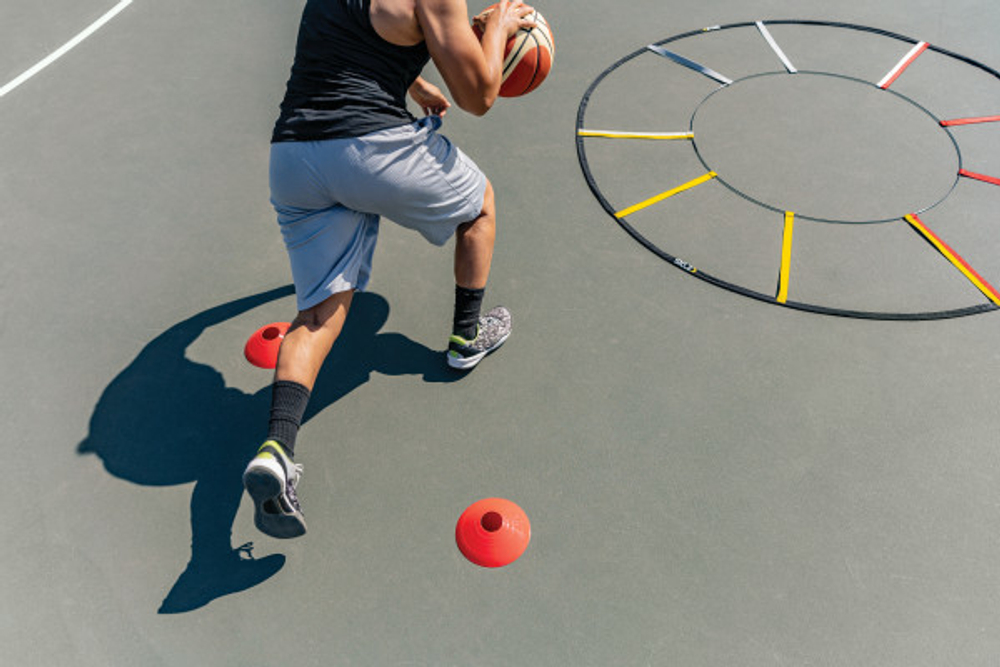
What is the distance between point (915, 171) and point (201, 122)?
4.14 metres

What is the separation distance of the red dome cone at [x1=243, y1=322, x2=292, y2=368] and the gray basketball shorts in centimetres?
58

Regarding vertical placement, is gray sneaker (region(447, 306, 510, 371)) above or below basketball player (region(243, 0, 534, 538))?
below

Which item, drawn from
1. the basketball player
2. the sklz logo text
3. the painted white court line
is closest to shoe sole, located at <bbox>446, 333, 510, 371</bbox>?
the basketball player

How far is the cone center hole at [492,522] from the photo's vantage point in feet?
9.03

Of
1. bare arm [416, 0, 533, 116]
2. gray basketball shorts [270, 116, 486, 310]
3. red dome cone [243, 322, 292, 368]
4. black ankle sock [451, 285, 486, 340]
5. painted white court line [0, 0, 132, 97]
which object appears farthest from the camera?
painted white court line [0, 0, 132, 97]

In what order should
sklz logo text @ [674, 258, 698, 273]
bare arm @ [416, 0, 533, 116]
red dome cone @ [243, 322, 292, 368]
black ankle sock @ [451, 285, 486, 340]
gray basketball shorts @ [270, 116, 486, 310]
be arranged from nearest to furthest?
bare arm @ [416, 0, 533, 116]
gray basketball shorts @ [270, 116, 486, 310]
black ankle sock @ [451, 285, 486, 340]
red dome cone @ [243, 322, 292, 368]
sklz logo text @ [674, 258, 698, 273]

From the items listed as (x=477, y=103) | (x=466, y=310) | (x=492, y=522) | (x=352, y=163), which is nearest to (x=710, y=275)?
(x=466, y=310)

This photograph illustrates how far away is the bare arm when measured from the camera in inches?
96.9

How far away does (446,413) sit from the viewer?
3230mm

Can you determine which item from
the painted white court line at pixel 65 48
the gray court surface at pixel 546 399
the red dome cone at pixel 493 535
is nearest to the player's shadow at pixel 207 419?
the gray court surface at pixel 546 399

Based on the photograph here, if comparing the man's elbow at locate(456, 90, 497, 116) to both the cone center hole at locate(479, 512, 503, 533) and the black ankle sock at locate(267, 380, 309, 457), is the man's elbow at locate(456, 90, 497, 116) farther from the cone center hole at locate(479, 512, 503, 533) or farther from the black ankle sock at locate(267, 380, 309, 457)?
the cone center hole at locate(479, 512, 503, 533)

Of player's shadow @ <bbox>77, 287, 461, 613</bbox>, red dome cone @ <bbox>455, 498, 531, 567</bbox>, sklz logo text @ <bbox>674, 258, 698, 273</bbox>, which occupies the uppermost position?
sklz logo text @ <bbox>674, 258, 698, 273</bbox>

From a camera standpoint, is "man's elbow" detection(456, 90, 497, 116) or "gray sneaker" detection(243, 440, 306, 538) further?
"man's elbow" detection(456, 90, 497, 116)

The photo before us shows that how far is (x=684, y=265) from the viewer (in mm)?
3818
